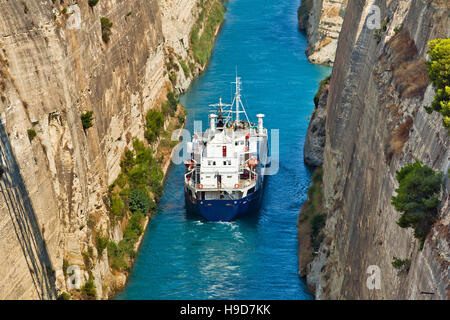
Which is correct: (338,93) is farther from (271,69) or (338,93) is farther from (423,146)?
(271,69)


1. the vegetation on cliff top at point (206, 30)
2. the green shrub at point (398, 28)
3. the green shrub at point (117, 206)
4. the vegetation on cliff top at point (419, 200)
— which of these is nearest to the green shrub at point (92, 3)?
the green shrub at point (117, 206)

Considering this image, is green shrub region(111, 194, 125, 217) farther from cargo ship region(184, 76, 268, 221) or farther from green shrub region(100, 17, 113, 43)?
green shrub region(100, 17, 113, 43)

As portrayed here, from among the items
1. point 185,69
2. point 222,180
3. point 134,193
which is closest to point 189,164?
point 222,180

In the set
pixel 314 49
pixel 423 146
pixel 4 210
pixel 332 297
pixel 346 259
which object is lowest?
pixel 314 49

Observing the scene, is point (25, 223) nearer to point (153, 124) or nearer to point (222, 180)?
point (222, 180)

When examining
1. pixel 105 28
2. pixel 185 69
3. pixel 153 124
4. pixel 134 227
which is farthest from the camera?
pixel 185 69

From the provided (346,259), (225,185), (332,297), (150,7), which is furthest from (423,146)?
(150,7)
